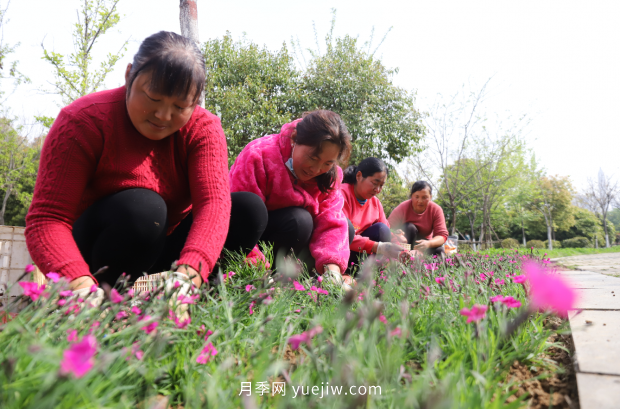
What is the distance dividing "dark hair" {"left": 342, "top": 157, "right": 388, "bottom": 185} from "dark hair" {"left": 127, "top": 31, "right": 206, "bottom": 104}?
9.97 feet

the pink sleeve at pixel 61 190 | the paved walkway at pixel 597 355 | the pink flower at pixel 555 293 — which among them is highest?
the pink sleeve at pixel 61 190

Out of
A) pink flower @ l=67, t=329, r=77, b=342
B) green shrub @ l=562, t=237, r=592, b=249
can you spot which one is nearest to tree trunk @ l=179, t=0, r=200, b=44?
pink flower @ l=67, t=329, r=77, b=342

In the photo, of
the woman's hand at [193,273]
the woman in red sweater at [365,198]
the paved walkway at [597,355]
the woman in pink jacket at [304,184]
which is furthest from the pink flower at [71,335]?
the woman in red sweater at [365,198]

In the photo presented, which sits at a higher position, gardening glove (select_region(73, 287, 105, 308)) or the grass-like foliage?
gardening glove (select_region(73, 287, 105, 308))

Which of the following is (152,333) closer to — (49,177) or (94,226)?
(49,177)

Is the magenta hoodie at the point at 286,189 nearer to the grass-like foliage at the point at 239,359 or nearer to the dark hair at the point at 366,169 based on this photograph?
the grass-like foliage at the point at 239,359

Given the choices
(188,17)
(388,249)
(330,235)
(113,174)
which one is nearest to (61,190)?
(113,174)

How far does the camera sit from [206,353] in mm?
1053

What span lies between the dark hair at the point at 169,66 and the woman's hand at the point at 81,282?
795 mm

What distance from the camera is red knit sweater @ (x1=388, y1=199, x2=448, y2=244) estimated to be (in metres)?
6.39

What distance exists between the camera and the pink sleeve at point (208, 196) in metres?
1.68

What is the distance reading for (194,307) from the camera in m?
1.40

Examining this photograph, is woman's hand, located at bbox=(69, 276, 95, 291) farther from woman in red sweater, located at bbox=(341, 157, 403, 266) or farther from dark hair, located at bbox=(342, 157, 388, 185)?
dark hair, located at bbox=(342, 157, 388, 185)

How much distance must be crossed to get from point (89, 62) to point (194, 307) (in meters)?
11.4
